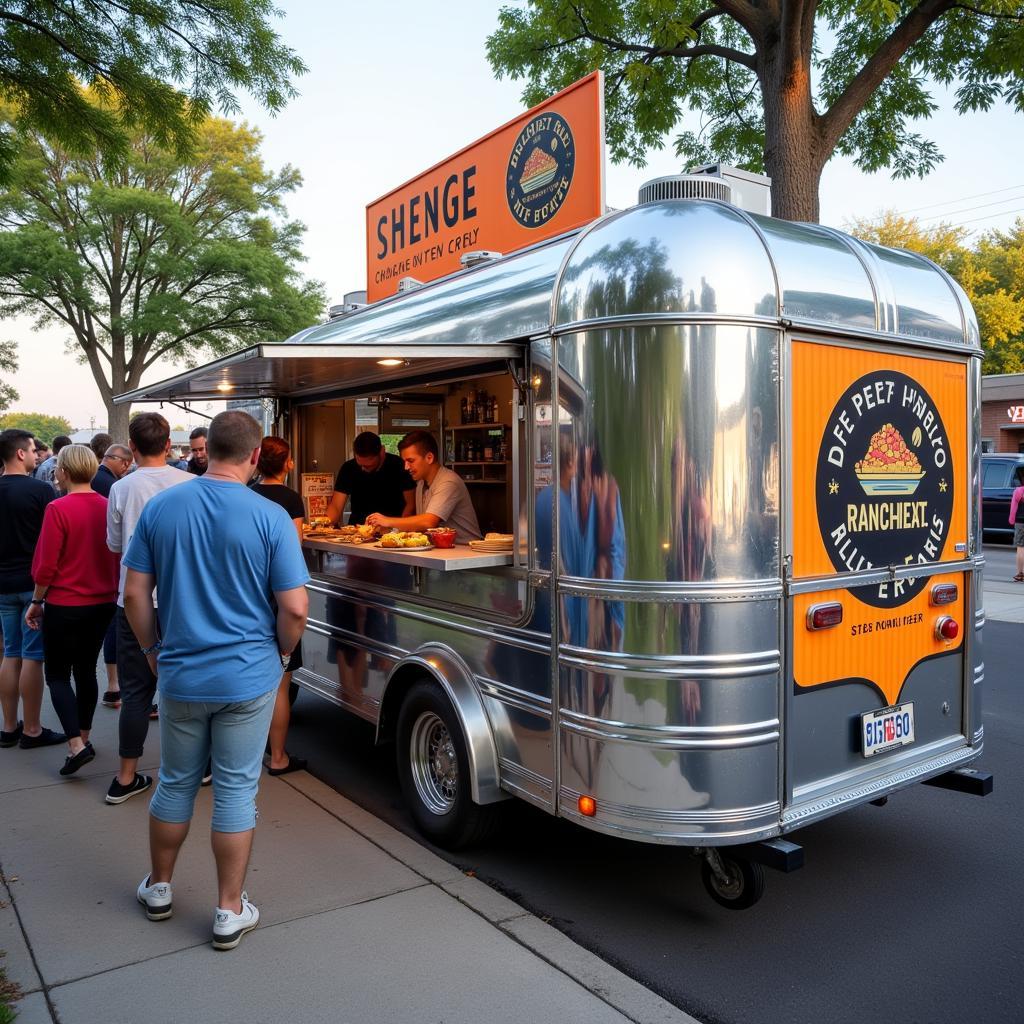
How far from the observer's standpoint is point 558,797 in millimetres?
3727

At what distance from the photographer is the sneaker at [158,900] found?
11.8 ft

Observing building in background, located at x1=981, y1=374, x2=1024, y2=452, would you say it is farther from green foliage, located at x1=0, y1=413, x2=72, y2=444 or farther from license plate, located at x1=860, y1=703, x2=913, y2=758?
green foliage, located at x1=0, y1=413, x2=72, y2=444

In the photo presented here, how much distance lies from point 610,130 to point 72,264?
17.8 meters

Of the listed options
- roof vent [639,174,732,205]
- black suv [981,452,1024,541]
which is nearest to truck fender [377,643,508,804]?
roof vent [639,174,732,205]

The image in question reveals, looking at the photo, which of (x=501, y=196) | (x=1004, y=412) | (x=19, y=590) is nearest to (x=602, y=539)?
(x=501, y=196)

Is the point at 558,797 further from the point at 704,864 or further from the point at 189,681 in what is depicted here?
the point at 189,681

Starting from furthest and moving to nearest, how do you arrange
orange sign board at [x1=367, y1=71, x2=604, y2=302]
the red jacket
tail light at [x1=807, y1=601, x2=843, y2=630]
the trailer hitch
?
orange sign board at [x1=367, y1=71, x2=604, y2=302] → the red jacket → the trailer hitch → tail light at [x1=807, y1=601, x2=843, y2=630]

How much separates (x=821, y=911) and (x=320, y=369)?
3831 millimetres

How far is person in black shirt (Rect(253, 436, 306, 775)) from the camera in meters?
5.24

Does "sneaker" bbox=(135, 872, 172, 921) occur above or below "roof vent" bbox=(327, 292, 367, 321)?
below

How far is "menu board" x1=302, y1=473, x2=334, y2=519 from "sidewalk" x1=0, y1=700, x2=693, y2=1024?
313cm

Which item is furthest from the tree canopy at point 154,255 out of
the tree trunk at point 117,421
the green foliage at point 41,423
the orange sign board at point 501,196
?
the green foliage at point 41,423

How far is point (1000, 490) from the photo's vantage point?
20375 mm

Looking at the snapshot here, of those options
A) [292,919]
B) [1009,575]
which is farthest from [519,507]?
[1009,575]
